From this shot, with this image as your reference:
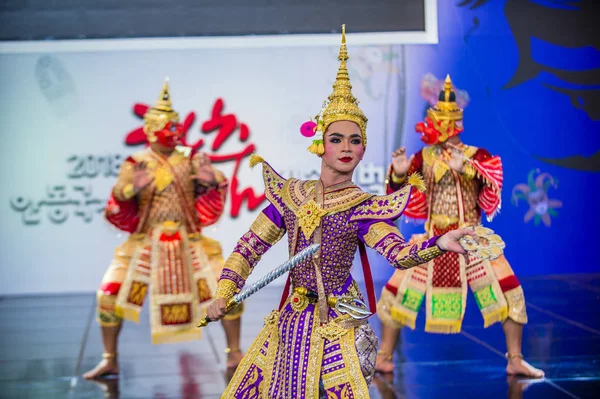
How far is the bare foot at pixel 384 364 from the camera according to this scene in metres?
5.68

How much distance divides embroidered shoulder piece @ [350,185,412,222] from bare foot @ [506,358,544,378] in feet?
7.89

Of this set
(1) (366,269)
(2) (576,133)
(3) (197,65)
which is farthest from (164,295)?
(2) (576,133)

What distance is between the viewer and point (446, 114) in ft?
18.4

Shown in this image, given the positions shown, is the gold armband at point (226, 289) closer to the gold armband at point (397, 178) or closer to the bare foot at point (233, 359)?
the gold armband at point (397, 178)

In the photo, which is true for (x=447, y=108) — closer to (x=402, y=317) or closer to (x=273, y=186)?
(x=402, y=317)

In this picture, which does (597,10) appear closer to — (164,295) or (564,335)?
(564,335)

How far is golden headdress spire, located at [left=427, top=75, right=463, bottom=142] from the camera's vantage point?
18.3 feet

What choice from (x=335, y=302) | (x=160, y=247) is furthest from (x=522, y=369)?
(x=335, y=302)

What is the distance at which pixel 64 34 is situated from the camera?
884 cm

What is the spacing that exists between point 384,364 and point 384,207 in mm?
2432

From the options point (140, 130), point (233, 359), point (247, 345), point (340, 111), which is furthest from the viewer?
point (140, 130)

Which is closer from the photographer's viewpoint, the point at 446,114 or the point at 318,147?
the point at 318,147

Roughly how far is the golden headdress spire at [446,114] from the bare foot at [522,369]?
4.37 ft

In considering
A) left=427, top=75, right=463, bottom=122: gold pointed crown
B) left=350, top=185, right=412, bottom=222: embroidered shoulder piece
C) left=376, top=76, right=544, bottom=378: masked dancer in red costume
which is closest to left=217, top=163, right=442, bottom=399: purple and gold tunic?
left=350, top=185, right=412, bottom=222: embroidered shoulder piece
